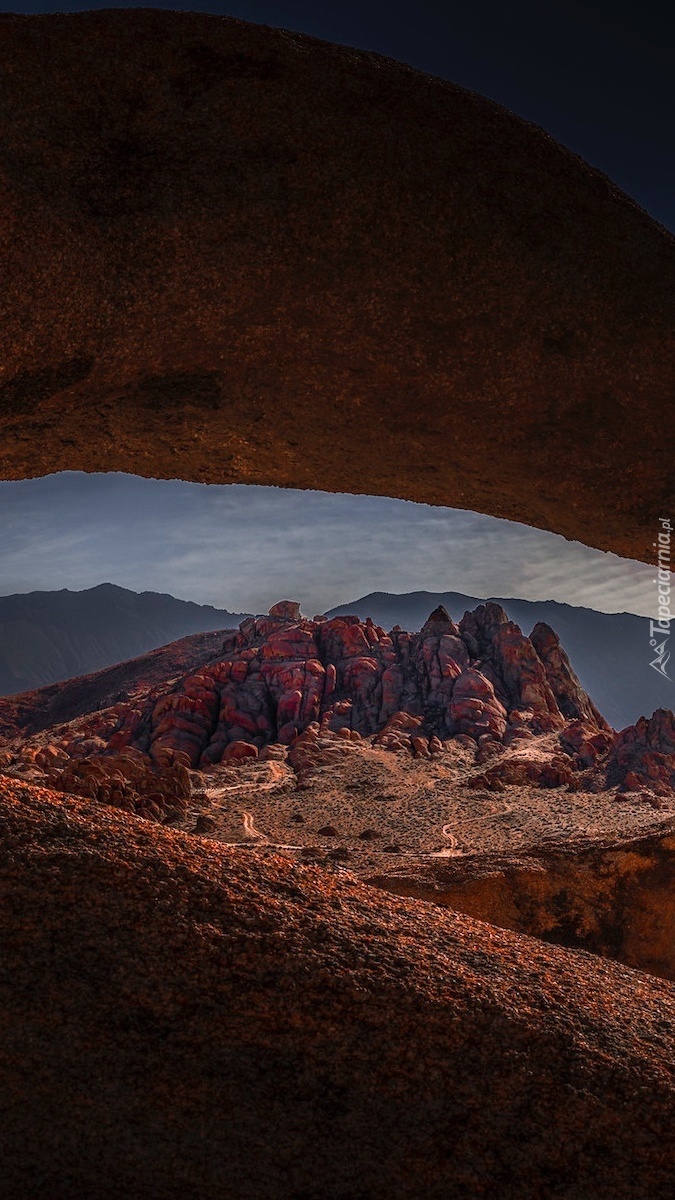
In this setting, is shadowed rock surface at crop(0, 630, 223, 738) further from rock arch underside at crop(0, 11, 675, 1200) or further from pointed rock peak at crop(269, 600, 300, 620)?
rock arch underside at crop(0, 11, 675, 1200)

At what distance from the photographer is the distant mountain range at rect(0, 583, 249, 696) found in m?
138

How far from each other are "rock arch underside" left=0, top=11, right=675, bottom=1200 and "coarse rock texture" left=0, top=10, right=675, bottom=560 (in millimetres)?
15

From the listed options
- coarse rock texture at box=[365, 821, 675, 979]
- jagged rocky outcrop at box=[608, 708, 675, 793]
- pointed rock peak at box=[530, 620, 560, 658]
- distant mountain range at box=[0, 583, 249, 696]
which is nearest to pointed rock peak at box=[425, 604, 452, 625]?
pointed rock peak at box=[530, 620, 560, 658]

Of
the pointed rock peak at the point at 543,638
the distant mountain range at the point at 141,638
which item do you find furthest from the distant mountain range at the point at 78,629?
the pointed rock peak at the point at 543,638

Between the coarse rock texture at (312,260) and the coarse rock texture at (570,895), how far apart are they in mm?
4322

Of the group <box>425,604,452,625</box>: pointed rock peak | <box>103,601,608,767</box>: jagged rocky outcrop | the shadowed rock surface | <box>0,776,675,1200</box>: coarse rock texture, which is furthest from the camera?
the shadowed rock surface

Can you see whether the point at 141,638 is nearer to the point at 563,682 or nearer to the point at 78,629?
the point at 78,629

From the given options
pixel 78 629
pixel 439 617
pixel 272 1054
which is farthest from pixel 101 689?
pixel 78 629

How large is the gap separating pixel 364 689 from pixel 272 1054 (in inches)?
1642

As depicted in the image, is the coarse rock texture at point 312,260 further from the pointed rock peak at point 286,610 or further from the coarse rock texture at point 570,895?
the pointed rock peak at point 286,610

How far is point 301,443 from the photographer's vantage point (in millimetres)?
4152

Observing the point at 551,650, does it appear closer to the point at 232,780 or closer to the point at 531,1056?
the point at 232,780

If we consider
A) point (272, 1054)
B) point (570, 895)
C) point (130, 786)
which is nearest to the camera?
point (272, 1054)

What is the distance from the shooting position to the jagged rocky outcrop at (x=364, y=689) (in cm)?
3841
